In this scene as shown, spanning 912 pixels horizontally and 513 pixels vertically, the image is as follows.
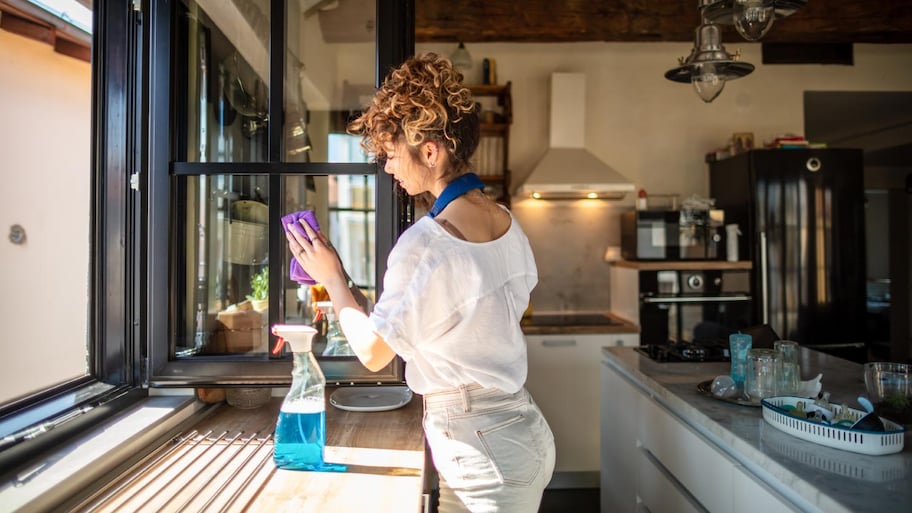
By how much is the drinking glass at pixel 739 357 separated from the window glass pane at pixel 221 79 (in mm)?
1456

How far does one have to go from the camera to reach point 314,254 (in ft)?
4.01

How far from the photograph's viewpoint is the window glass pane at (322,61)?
1.53 m

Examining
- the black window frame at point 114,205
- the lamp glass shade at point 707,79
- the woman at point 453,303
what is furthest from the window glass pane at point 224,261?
the lamp glass shade at point 707,79

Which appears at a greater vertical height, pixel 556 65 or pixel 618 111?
pixel 556 65

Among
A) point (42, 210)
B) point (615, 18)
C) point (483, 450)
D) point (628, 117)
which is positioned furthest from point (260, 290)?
point (628, 117)

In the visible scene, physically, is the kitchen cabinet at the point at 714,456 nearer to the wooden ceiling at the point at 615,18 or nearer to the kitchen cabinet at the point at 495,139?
the kitchen cabinet at the point at 495,139

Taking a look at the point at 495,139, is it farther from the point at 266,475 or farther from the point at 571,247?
the point at 266,475

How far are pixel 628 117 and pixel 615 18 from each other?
0.75 m

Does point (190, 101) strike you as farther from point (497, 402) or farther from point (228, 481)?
point (497, 402)

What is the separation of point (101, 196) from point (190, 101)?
13.0 inches

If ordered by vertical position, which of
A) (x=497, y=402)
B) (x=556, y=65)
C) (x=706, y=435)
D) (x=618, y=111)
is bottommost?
(x=706, y=435)

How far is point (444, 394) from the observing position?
1152 millimetres

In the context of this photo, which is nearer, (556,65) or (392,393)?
(392,393)

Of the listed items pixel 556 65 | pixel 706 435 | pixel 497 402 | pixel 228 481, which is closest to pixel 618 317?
pixel 556 65
